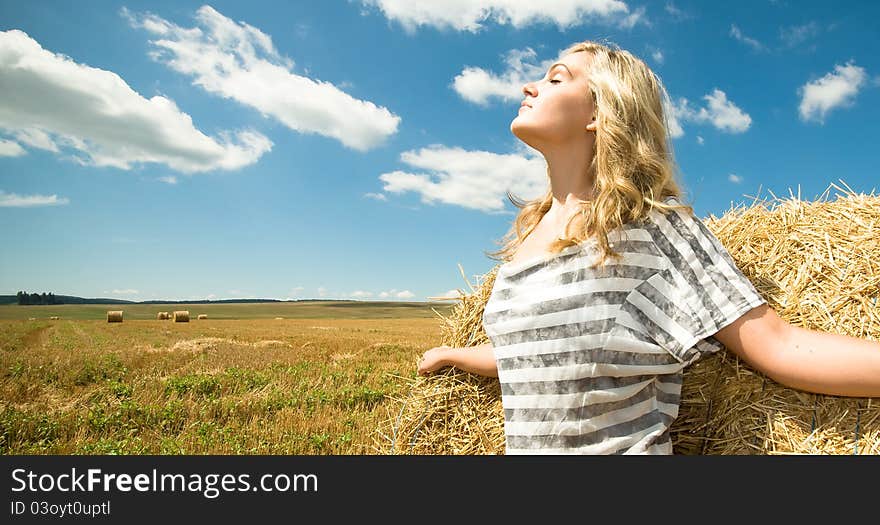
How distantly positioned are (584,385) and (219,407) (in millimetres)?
5320

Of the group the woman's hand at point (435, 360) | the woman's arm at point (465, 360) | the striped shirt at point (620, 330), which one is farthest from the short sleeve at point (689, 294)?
the woman's hand at point (435, 360)

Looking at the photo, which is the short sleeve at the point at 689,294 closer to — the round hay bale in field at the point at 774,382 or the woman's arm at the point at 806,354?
the woman's arm at the point at 806,354

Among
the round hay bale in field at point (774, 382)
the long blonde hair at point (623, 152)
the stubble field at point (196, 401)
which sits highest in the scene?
the long blonde hair at point (623, 152)

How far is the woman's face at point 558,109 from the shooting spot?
6.38 feet

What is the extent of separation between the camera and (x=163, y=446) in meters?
4.65

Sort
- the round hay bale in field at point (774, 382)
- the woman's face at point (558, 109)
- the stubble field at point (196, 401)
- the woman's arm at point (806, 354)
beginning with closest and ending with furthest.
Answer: the woman's arm at point (806, 354) → the round hay bale in field at point (774, 382) → the woman's face at point (558, 109) → the stubble field at point (196, 401)

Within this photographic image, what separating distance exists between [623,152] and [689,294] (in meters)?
0.54

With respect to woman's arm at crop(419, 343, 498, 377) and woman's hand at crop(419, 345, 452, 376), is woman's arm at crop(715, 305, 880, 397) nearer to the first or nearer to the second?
woman's arm at crop(419, 343, 498, 377)

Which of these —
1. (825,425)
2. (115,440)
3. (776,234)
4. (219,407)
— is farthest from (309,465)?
(219,407)

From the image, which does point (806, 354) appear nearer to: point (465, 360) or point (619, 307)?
point (619, 307)

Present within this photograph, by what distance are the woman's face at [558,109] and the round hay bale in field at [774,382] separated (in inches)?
33.9

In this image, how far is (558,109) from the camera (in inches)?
76.3

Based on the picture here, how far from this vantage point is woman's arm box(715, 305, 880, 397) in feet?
4.98

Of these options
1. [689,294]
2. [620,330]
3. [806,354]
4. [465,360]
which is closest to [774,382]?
[806,354]
